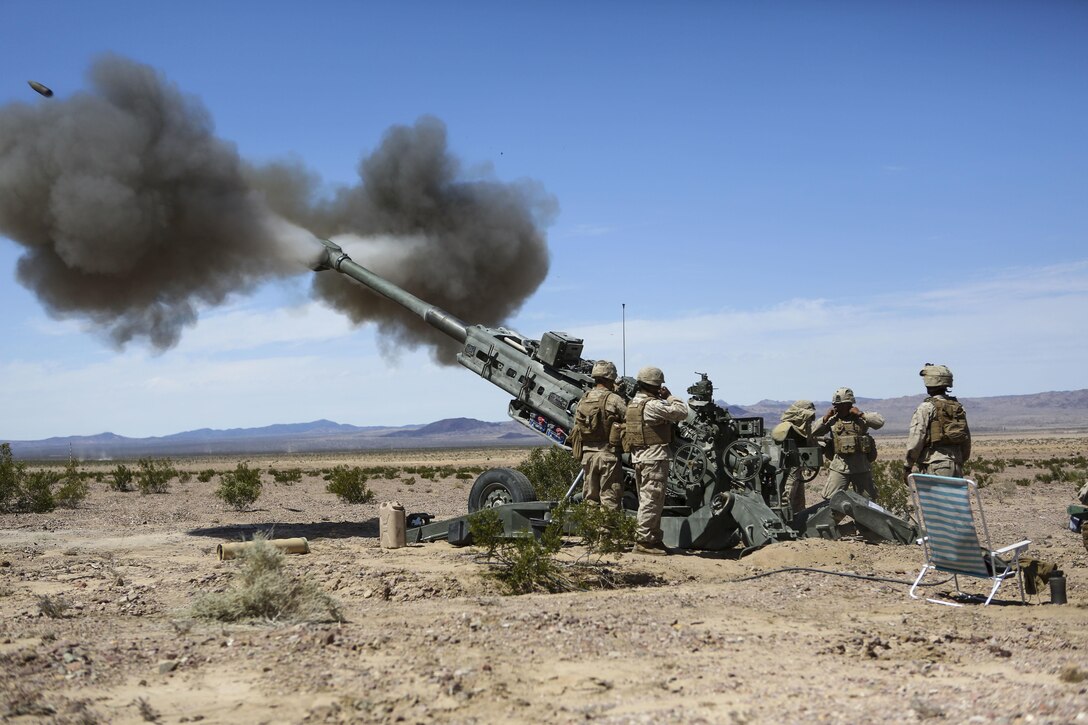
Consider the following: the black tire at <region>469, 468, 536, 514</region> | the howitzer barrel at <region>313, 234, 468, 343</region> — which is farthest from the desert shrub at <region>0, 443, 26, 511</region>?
the black tire at <region>469, 468, 536, 514</region>

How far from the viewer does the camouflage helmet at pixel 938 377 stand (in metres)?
9.45

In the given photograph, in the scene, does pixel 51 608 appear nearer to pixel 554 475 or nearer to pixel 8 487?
pixel 554 475

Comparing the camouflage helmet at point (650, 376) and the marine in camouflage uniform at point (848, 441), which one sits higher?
the camouflage helmet at point (650, 376)

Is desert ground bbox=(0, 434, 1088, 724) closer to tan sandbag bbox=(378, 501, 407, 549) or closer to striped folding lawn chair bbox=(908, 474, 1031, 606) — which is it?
striped folding lawn chair bbox=(908, 474, 1031, 606)

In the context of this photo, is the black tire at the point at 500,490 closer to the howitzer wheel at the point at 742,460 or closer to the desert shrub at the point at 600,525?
the howitzer wheel at the point at 742,460

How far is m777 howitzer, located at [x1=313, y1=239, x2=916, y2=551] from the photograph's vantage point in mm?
9516

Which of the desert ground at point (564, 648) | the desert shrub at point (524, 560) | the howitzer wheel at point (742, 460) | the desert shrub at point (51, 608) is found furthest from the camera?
the howitzer wheel at point (742, 460)

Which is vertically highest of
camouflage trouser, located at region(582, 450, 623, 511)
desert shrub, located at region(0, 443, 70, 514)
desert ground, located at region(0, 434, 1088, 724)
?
camouflage trouser, located at region(582, 450, 623, 511)

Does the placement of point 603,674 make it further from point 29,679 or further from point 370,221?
point 370,221

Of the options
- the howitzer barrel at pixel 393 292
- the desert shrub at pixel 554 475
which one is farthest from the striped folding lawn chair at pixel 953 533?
the desert shrub at pixel 554 475

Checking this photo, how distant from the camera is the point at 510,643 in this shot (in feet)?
18.5

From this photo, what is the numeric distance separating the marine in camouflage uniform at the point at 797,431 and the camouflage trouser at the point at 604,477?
161cm

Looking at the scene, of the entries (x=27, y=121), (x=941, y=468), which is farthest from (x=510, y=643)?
(x=27, y=121)

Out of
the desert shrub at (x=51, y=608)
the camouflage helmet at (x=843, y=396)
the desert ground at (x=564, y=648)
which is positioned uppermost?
the camouflage helmet at (x=843, y=396)
